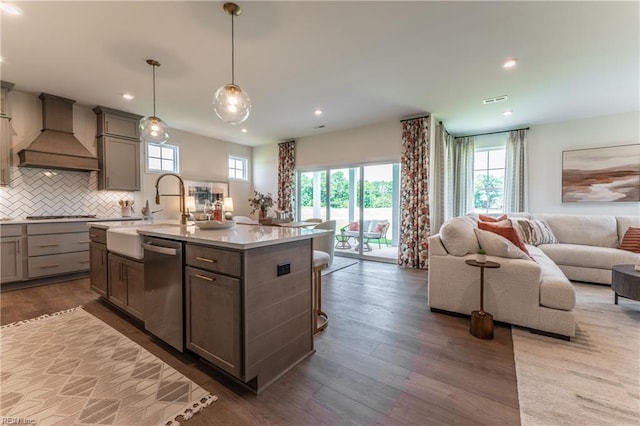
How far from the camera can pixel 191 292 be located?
1.83 m

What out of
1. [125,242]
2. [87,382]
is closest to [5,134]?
[125,242]

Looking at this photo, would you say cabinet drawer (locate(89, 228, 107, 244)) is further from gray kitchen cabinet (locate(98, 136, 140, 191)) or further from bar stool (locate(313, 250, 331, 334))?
bar stool (locate(313, 250, 331, 334))

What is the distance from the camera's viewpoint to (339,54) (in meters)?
2.90

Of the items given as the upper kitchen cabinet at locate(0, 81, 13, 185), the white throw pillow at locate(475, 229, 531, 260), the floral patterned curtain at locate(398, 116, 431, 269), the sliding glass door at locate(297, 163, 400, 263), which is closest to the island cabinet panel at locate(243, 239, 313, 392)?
the white throw pillow at locate(475, 229, 531, 260)

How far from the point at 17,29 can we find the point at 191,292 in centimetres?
310

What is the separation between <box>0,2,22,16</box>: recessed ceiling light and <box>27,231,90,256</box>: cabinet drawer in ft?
9.39

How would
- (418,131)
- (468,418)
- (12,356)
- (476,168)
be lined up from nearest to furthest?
(468,418) < (12,356) < (418,131) < (476,168)

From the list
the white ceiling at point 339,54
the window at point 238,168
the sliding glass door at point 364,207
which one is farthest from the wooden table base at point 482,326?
the window at point 238,168

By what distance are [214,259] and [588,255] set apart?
512 cm

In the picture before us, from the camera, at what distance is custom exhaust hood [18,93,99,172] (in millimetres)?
3799

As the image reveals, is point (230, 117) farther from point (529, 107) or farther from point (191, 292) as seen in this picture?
point (529, 107)

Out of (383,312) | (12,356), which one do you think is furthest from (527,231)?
(12,356)

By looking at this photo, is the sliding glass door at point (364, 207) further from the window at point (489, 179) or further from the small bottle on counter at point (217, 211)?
the small bottle on counter at point (217, 211)

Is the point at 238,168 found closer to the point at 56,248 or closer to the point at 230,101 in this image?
the point at 56,248
